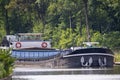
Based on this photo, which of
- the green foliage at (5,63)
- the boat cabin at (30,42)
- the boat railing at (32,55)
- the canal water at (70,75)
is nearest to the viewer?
the green foliage at (5,63)

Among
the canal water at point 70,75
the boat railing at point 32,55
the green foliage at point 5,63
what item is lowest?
the canal water at point 70,75

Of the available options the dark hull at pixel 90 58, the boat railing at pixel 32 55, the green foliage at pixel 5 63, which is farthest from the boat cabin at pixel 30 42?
the green foliage at pixel 5 63

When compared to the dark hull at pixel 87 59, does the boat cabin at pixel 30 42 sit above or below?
above

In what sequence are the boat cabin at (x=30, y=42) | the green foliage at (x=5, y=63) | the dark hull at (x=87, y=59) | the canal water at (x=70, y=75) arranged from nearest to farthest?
the green foliage at (x=5, y=63), the canal water at (x=70, y=75), the dark hull at (x=87, y=59), the boat cabin at (x=30, y=42)

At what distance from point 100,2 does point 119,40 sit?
915 centimetres

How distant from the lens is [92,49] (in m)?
63.9

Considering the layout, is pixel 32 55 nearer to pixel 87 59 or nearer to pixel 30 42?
pixel 30 42

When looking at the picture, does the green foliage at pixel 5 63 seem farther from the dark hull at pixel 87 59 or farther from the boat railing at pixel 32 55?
the boat railing at pixel 32 55

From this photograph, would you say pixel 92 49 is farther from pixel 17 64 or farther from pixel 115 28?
pixel 115 28

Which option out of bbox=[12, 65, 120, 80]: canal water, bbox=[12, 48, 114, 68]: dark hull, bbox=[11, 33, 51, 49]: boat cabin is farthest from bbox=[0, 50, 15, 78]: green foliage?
bbox=[11, 33, 51, 49]: boat cabin

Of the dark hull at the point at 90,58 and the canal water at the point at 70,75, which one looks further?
the dark hull at the point at 90,58

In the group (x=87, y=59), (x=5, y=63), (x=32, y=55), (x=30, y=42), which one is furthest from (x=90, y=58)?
(x=5, y=63)

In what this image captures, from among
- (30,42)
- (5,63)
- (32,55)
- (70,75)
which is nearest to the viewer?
(5,63)

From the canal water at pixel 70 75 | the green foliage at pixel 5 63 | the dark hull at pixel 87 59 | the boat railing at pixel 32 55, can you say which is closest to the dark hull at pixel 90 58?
the dark hull at pixel 87 59
